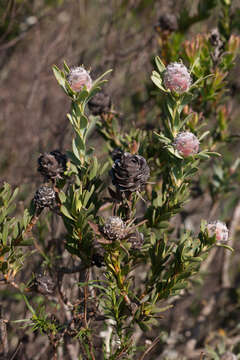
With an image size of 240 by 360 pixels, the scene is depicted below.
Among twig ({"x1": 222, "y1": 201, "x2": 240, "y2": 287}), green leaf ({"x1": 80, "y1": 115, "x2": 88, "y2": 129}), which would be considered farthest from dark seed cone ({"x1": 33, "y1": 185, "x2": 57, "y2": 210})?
twig ({"x1": 222, "y1": 201, "x2": 240, "y2": 287})

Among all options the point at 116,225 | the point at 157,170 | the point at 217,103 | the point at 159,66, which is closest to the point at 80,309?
the point at 116,225

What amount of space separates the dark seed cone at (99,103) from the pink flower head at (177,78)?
0.50 metres

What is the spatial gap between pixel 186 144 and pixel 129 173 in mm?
193

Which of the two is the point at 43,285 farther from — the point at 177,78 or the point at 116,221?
the point at 177,78

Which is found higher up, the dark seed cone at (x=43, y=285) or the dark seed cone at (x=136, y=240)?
the dark seed cone at (x=136, y=240)

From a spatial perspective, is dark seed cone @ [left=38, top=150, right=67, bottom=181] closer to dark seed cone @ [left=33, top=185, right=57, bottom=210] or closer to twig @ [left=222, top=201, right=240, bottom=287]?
dark seed cone @ [left=33, top=185, right=57, bottom=210]

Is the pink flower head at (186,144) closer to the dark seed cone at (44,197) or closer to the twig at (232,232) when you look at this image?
the dark seed cone at (44,197)

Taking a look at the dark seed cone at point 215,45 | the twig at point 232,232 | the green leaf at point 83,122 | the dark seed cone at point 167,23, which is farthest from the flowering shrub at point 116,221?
the twig at point 232,232

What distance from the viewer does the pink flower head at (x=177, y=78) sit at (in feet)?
3.52

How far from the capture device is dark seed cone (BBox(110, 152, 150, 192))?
1.04 meters

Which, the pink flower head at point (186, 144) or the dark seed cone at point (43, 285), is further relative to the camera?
the dark seed cone at point (43, 285)

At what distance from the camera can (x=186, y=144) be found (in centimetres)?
108

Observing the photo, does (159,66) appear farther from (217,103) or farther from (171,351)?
(171,351)

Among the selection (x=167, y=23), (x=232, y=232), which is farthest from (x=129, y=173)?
(x=232, y=232)
